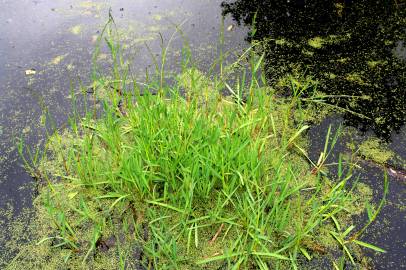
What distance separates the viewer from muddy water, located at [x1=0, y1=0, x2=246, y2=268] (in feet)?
5.14

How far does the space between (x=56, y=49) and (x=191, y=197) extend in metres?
1.13

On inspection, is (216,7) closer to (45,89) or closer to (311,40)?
(311,40)

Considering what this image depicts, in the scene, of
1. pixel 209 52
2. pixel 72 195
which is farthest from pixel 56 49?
pixel 72 195

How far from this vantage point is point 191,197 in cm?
128

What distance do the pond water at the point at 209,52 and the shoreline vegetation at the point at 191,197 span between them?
0.10 meters

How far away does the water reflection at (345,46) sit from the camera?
1693 millimetres

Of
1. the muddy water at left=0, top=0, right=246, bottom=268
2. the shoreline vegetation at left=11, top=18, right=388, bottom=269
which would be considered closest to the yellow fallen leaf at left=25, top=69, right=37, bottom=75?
the muddy water at left=0, top=0, right=246, bottom=268

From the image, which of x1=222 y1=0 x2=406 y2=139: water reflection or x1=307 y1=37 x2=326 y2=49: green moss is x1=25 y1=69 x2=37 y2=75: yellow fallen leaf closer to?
x1=222 y1=0 x2=406 y2=139: water reflection

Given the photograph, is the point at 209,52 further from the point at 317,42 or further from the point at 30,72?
the point at 30,72

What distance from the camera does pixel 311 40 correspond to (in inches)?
78.3

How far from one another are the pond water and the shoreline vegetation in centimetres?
10

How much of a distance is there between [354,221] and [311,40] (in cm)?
96

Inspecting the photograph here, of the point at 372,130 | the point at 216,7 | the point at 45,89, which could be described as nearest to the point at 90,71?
the point at 45,89

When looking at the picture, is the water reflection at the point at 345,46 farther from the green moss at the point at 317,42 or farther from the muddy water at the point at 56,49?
the muddy water at the point at 56,49
